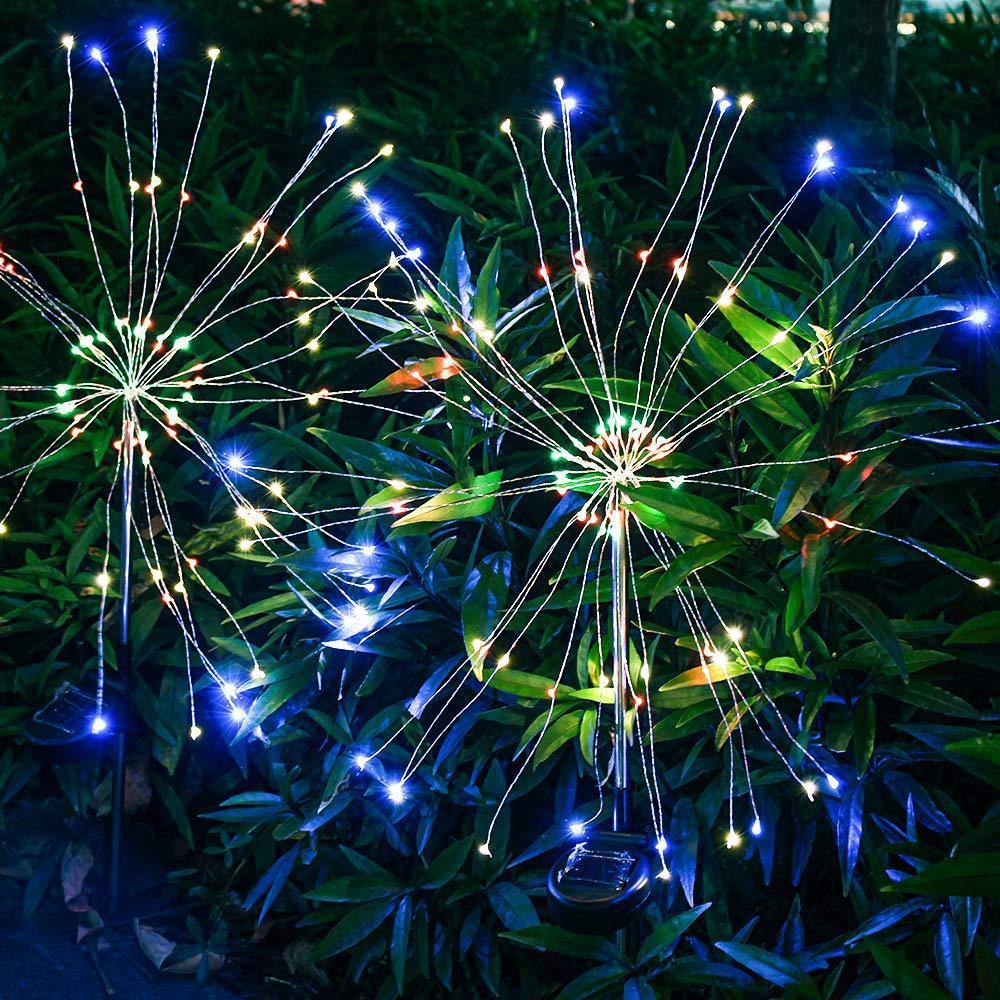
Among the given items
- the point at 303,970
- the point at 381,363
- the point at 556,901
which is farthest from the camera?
the point at 381,363

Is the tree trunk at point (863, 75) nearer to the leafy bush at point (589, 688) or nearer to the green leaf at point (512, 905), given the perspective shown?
the leafy bush at point (589, 688)

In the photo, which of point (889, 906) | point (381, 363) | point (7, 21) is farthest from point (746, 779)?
point (7, 21)

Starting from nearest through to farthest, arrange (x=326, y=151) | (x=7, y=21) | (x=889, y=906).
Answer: (x=889, y=906), (x=326, y=151), (x=7, y=21)

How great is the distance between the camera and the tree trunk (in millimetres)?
3410

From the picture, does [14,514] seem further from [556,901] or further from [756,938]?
[756,938]

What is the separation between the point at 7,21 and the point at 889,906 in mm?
4041

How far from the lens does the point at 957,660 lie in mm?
2348

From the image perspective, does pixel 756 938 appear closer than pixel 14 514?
Yes

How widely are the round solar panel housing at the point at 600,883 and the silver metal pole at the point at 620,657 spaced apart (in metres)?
0.06

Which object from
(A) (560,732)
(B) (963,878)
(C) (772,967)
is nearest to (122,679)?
(A) (560,732)

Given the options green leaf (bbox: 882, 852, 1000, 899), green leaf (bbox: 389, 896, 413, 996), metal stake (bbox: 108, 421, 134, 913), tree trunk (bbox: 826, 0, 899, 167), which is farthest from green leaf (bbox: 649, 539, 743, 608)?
tree trunk (bbox: 826, 0, 899, 167)

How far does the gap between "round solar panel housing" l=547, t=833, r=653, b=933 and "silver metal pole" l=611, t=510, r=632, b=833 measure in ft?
0.20

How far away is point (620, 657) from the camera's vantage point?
2070mm

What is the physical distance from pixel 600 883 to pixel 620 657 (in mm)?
348
